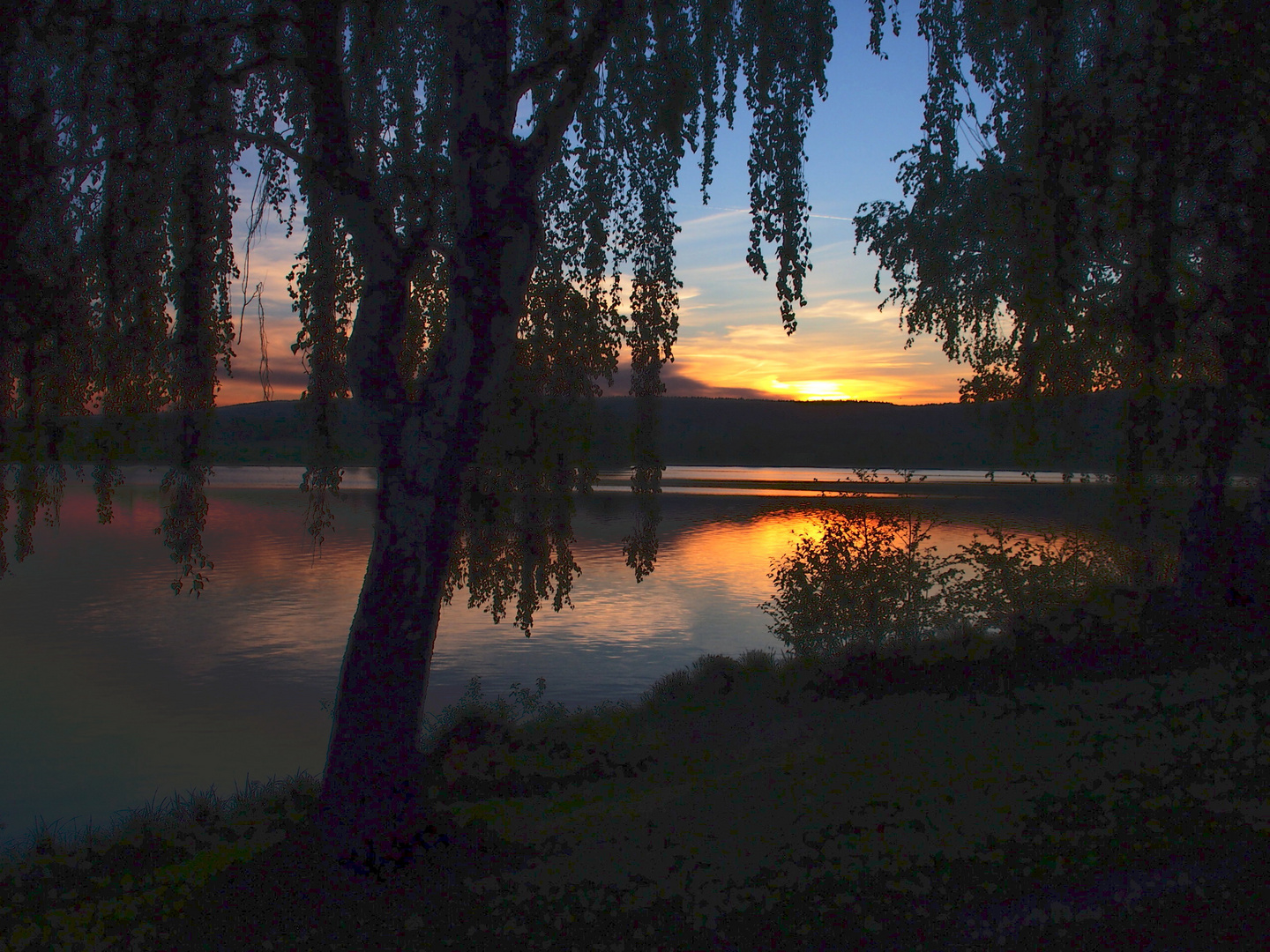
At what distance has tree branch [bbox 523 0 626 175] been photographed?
5.31 metres

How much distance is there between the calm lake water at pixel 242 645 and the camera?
444 inches

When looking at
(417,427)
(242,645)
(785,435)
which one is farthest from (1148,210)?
(785,435)

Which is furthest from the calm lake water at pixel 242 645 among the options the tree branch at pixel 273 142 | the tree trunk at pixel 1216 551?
the tree branch at pixel 273 142

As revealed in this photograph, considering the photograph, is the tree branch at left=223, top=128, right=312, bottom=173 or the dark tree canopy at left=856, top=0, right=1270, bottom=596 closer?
the tree branch at left=223, top=128, right=312, bottom=173

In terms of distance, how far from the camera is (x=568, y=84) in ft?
17.7

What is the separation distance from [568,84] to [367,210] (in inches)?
56.8

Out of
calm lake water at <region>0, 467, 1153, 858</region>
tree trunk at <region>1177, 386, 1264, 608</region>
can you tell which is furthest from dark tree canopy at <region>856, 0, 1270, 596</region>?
calm lake water at <region>0, 467, 1153, 858</region>

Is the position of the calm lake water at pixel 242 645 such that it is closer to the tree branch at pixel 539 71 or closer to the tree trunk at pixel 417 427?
the tree trunk at pixel 417 427

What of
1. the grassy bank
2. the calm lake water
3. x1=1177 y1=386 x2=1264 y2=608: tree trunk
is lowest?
the calm lake water

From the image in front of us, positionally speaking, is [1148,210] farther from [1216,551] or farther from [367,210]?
[367,210]

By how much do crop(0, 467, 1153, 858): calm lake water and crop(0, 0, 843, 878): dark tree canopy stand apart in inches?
220

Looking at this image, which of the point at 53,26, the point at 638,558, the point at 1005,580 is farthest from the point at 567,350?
the point at 1005,580

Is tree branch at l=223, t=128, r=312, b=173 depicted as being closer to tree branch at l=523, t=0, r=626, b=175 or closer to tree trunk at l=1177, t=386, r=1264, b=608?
tree branch at l=523, t=0, r=626, b=175

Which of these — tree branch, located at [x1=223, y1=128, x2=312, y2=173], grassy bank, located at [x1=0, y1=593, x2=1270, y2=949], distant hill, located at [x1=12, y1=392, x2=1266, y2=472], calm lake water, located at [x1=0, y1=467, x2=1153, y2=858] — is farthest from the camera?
distant hill, located at [x1=12, y1=392, x2=1266, y2=472]
